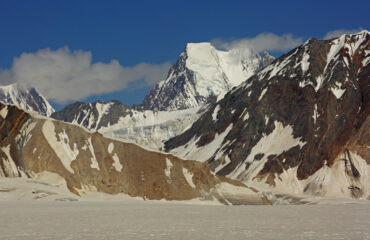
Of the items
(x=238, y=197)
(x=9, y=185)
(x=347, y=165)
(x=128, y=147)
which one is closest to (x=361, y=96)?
(x=347, y=165)

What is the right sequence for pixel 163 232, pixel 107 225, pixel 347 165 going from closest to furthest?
pixel 163 232
pixel 107 225
pixel 347 165

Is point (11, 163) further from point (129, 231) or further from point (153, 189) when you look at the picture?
point (129, 231)

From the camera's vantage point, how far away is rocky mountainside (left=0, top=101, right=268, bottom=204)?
115938 mm

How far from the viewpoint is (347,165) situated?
183 m

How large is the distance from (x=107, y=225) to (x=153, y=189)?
7076 centimetres

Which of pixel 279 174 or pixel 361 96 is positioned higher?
pixel 361 96

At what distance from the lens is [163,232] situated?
1891 inches

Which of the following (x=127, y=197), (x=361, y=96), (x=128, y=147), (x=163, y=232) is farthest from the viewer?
(x=361, y=96)

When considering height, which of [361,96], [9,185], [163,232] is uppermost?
[361,96]

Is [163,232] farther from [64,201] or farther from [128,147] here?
[128,147]

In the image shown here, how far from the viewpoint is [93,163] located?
123 m

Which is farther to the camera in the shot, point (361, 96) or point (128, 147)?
point (361, 96)

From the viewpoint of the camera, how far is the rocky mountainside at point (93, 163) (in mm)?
115938

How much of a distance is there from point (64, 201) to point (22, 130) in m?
25.2
